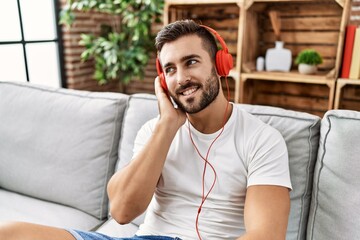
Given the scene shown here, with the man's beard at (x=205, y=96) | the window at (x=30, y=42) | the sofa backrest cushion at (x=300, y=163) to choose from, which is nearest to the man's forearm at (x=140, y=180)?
the man's beard at (x=205, y=96)

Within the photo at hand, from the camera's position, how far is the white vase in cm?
259

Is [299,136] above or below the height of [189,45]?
below

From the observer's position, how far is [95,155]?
1560mm

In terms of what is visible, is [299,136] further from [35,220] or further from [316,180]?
[35,220]

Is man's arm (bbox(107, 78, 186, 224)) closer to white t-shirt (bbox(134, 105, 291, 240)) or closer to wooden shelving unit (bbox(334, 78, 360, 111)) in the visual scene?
white t-shirt (bbox(134, 105, 291, 240))

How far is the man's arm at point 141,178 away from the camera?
1133mm

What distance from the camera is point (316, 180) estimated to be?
117cm

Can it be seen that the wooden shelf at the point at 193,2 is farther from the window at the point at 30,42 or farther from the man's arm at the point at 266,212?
the man's arm at the point at 266,212

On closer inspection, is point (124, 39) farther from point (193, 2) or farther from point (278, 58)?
point (278, 58)

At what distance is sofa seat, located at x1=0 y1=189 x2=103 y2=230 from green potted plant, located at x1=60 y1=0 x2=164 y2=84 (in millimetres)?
1429

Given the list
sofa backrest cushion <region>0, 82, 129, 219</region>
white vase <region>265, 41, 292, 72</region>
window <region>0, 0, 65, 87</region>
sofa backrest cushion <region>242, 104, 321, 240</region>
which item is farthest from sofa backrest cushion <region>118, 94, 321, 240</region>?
window <region>0, 0, 65, 87</region>

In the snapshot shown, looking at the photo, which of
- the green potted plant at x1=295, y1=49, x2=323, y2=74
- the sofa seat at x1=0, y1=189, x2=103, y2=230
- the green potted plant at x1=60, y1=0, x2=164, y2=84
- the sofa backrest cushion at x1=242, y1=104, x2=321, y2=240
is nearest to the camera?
the sofa backrest cushion at x1=242, y1=104, x2=321, y2=240

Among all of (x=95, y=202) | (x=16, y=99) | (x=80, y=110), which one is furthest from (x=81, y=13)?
(x=95, y=202)

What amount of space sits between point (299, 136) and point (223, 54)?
0.41m
